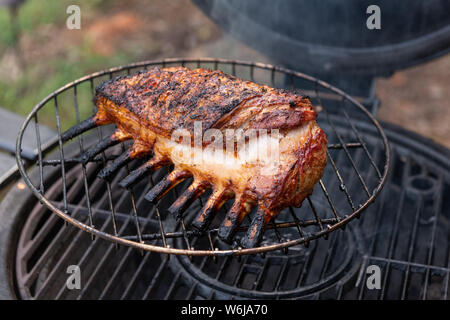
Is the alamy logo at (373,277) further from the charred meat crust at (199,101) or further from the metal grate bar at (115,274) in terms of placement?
the metal grate bar at (115,274)

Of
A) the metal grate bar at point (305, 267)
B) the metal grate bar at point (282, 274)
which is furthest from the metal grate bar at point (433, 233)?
the metal grate bar at point (282, 274)

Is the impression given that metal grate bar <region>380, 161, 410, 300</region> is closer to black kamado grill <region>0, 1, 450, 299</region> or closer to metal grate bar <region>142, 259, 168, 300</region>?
black kamado grill <region>0, 1, 450, 299</region>

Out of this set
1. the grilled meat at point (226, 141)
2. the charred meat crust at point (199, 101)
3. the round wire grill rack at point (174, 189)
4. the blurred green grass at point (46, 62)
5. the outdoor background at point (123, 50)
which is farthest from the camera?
the outdoor background at point (123, 50)

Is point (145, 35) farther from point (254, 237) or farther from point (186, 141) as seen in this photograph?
point (254, 237)

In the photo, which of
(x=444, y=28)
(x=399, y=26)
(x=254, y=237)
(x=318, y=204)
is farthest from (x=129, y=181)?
(x=444, y=28)

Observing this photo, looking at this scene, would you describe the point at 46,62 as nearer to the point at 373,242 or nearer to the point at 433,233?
the point at 373,242

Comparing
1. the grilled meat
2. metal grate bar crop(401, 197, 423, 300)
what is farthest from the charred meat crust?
metal grate bar crop(401, 197, 423, 300)
